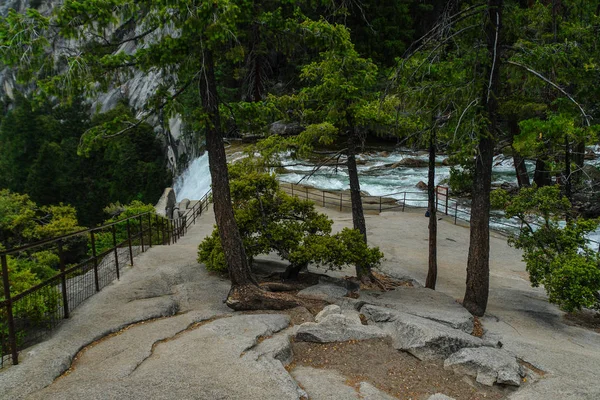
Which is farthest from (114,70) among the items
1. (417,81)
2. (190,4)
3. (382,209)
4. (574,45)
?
(382,209)

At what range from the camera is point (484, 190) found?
8.43m

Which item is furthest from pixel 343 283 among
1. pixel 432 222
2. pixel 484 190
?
pixel 484 190

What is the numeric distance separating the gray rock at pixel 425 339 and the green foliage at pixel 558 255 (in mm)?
3032

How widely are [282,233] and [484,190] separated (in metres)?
4.09

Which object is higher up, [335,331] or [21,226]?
[335,331]

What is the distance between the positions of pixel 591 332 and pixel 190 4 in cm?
910

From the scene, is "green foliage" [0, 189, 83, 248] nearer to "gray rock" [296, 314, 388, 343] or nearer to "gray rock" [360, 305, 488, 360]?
"gray rock" [296, 314, 388, 343]

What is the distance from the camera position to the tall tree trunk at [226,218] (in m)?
7.13

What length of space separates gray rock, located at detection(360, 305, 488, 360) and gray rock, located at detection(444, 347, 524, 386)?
8.1 inches

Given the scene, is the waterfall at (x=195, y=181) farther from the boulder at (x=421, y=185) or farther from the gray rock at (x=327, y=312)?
the gray rock at (x=327, y=312)

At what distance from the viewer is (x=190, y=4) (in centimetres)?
568

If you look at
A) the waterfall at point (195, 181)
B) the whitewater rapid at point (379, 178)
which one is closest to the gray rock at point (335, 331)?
the whitewater rapid at point (379, 178)

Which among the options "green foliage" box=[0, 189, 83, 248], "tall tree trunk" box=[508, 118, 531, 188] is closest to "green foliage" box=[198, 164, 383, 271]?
"tall tree trunk" box=[508, 118, 531, 188]

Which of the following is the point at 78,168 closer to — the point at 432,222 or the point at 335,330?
the point at 432,222
